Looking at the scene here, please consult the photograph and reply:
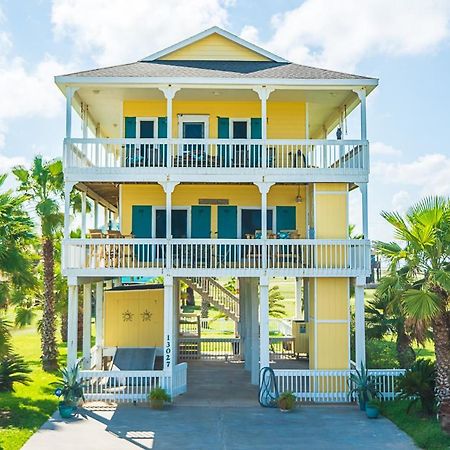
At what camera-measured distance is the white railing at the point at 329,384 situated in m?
16.9

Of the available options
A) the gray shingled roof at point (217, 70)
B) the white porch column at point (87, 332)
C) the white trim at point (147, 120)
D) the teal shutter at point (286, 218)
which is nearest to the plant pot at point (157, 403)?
the white porch column at point (87, 332)

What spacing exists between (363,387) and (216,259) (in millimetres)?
5427

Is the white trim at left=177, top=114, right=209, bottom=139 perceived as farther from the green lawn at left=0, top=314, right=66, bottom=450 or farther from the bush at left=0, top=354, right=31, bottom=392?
the green lawn at left=0, top=314, right=66, bottom=450

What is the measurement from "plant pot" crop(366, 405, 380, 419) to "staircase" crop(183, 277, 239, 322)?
9300 mm

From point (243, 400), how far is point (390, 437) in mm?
4905

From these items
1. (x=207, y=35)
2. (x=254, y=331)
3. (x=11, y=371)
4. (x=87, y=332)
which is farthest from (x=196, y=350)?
(x=207, y=35)

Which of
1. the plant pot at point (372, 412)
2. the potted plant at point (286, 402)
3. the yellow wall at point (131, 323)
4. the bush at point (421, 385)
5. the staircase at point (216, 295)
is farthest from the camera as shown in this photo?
the staircase at point (216, 295)

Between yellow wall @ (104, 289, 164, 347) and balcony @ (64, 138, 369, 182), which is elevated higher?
balcony @ (64, 138, 369, 182)

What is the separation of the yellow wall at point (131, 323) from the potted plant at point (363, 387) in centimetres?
780

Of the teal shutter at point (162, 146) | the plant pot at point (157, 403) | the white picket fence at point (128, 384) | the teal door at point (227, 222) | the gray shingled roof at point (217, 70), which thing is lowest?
the plant pot at point (157, 403)

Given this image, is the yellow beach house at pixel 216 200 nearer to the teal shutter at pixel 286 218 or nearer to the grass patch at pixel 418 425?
the teal shutter at pixel 286 218

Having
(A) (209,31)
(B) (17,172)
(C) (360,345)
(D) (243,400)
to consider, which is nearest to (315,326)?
(C) (360,345)

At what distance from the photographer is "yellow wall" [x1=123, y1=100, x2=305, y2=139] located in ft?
66.3

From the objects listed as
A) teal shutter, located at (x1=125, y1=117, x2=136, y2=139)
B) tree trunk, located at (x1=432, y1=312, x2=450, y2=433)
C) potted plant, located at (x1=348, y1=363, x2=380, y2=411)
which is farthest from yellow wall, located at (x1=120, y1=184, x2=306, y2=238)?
tree trunk, located at (x1=432, y1=312, x2=450, y2=433)
